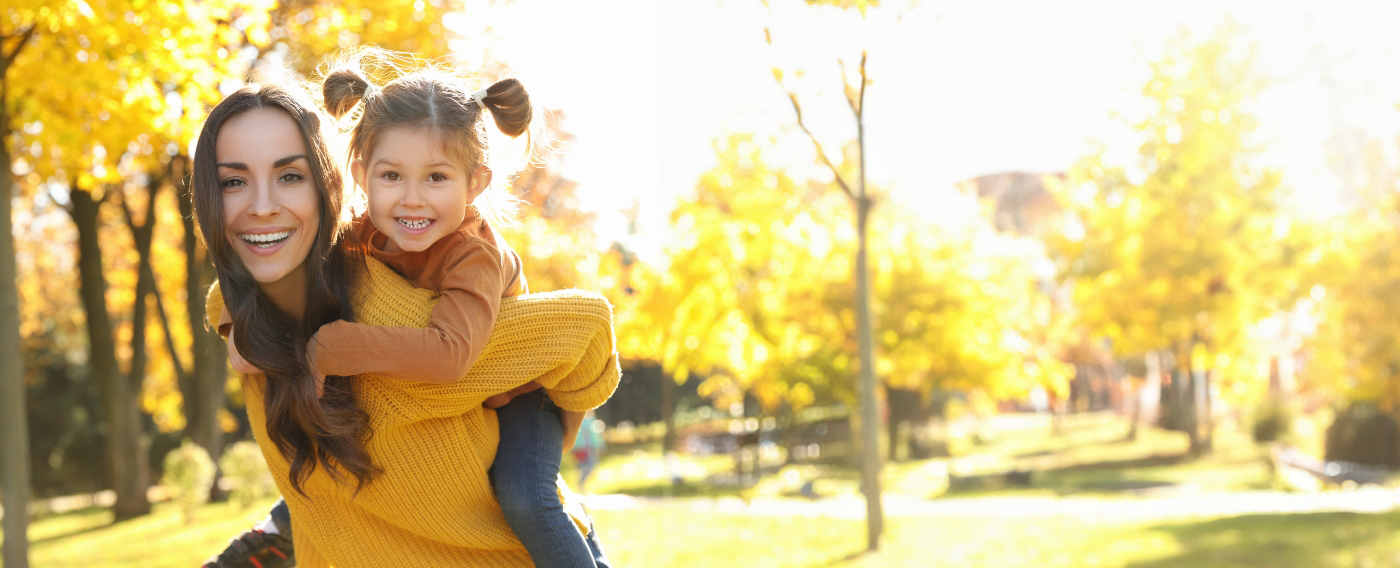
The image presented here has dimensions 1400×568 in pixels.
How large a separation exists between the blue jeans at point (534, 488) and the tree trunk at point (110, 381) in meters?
13.2

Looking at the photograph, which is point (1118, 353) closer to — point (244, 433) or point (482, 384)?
point (244, 433)

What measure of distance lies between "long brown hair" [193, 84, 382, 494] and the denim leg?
0.88 feet

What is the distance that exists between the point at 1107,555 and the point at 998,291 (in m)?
10.6

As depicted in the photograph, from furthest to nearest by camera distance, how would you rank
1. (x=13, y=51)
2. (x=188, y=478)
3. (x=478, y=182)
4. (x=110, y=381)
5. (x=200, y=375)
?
1. (x=200, y=375)
2. (x=110, y=381)
3. (x=188, y=478)
4. (x=13, y=51)
5. (x=478, y=182)

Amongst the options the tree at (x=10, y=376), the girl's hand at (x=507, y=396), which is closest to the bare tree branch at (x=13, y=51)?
the tree at (x=10, y=376)

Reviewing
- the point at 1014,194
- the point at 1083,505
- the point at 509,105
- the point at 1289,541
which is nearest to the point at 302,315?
the point at 509,105

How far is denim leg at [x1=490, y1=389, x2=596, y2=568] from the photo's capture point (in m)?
2.26

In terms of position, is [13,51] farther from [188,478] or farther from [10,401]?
[188,478]

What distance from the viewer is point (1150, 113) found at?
75.2ft

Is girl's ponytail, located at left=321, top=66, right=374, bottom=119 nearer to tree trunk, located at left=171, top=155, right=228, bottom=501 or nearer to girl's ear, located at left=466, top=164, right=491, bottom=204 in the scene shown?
girl's ear, located at left=466, top=164, right=491, bottom=204

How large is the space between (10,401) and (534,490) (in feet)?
21.4

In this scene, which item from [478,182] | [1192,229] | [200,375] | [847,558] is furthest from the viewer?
[1192,229]

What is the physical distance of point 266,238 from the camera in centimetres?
215

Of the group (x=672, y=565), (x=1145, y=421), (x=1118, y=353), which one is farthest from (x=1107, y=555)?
(x=1145, y=421)
